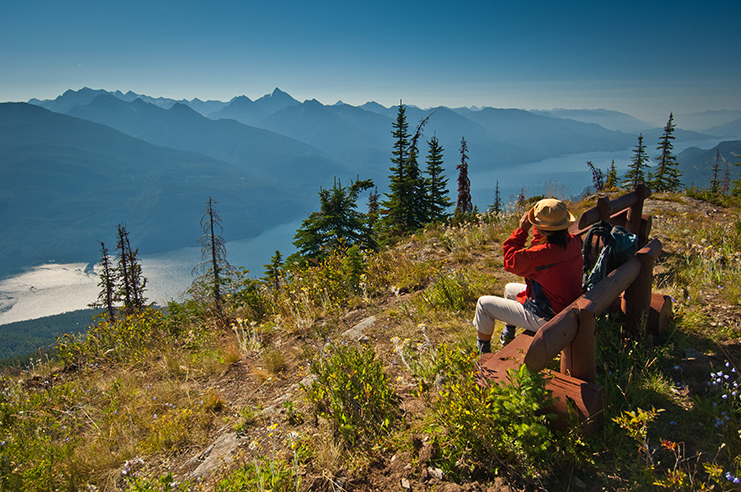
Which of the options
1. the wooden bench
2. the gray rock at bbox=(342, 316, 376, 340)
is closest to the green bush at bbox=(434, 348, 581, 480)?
the wooden bench

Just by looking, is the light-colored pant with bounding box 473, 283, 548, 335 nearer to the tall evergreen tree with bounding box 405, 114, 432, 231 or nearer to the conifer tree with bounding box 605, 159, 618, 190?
the conifer tree with bounding box 605, 159, 618, 190

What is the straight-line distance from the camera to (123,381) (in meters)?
5.64

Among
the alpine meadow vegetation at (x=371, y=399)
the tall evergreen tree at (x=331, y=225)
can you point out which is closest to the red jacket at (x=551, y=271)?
the alpine meadow vegetation at (x=371, y=399)

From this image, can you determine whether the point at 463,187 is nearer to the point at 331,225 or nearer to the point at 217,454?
the point at 331,225

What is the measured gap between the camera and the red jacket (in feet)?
10.7

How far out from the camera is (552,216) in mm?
3205

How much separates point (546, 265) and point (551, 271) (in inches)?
3.0

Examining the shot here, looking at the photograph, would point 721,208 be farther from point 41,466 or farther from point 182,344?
point 41,466

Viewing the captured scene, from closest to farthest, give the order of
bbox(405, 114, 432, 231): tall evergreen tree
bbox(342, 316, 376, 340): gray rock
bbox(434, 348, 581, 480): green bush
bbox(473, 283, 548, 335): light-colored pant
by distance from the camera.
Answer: bbox(434, 348, 581, 480): green bush
bbox(473, 283, 548, 335): light-colored pant
bbox(342, 316, 376, 340): gray rock
bbox(405, 114, 432, 231): tall evergreen tree

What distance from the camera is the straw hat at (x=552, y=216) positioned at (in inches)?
126

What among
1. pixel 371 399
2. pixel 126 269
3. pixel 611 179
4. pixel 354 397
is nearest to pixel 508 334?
pixel 371 399

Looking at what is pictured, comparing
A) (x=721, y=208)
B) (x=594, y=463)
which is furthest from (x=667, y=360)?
(x=721, y=208)

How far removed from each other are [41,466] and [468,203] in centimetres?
2476

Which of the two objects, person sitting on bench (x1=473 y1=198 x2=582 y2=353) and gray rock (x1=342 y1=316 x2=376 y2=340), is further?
gray rock (x1=342 y1=316 x2=376 y2=340)
